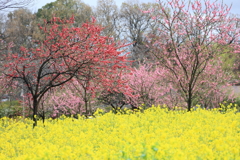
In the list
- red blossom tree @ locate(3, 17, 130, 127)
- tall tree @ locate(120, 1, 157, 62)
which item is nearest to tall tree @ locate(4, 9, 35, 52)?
tall tree @ locate(120, 1, 157, 62)

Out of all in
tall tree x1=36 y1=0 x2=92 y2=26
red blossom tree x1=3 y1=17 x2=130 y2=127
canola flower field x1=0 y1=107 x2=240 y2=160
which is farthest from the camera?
tall tree x1=36 y1=0 x2=92 y2=26

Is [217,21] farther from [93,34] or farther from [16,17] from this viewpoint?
[16,17]

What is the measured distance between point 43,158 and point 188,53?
10.6m

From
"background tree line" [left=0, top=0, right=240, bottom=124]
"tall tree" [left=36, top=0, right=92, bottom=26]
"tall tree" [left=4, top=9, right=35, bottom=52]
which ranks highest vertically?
"tall tree" [left=36, top=0, right=92, bottom=26]

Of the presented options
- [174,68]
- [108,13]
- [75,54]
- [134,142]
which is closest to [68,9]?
[108,13]

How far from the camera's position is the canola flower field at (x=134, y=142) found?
14.3 ft

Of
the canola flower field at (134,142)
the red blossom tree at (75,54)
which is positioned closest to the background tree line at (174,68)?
the red blossom tree at (75,54)

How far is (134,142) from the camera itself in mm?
5344

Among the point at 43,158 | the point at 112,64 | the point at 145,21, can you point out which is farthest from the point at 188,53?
the point at 145,21

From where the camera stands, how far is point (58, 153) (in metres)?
5.13

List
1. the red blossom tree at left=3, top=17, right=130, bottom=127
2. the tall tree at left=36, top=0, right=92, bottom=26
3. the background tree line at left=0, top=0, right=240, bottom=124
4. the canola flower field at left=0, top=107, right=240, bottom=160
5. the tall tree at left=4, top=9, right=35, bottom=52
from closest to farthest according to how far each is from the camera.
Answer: the canola flower field at left=0, top=107, right=240, bottom=160, the red blossom tree at left=3, top=17, right=130, bottom=127, the background tree line at left=0, top=0, right=240, bottom=124, the tall tree at left=4, top=9, right=35, bottom=52, the tall tree at left=36, top=0, right=92, bottom=26

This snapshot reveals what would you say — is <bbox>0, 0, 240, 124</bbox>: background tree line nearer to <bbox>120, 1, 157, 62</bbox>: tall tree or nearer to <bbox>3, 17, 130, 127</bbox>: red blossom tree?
<bbox>3, 17, 130, 127</bbox>: red blossom tree

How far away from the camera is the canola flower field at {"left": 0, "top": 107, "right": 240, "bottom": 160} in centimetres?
435

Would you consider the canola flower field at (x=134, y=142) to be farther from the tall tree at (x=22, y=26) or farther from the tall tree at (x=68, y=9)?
the tall tree at (x=68, y=9)
